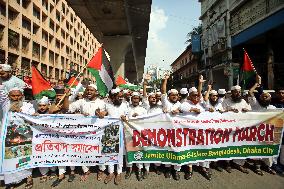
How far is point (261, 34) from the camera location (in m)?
17.7

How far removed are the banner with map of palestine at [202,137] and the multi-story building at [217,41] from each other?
1813 cm

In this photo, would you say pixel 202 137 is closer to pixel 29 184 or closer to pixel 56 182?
pixel 56 182

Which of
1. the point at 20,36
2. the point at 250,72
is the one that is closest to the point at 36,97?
the point at 250,72

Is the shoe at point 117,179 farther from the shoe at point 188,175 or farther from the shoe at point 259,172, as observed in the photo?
the shoe at point 259,172

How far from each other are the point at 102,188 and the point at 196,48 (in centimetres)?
3179

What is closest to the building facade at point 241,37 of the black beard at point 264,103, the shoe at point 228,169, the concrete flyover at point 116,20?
the concrete flyover at point 116,20

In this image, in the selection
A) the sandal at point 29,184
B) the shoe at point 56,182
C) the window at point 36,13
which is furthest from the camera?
the window at point 36,13

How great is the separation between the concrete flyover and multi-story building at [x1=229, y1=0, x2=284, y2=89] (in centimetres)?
796

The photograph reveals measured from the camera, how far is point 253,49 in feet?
72.3

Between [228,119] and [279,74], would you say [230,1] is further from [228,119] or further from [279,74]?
[228,119]

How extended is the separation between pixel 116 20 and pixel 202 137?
11724mm

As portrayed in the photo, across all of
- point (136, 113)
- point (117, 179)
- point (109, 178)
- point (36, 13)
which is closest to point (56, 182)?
point (109, 178)

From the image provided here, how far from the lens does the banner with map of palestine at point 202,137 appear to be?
5270mm

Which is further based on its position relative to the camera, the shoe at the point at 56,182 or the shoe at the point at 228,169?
the shoe at the point at 228,169
